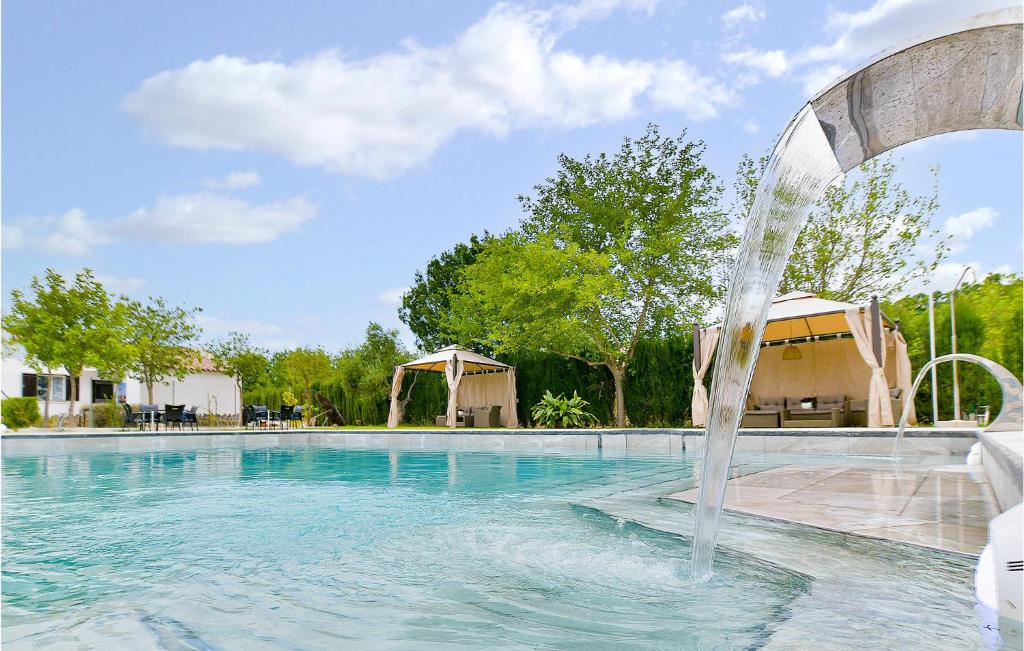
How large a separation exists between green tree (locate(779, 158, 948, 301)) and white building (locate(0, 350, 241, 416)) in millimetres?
22069

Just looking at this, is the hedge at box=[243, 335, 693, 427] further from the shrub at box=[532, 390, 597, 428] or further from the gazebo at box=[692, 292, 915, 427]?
the gazebo at box=[692, 292, 915, 427]

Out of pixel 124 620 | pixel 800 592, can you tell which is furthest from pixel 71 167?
pixel 800 592

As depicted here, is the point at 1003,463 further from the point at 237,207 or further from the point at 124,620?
the point at 237,207

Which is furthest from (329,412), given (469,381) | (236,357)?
(469,381)

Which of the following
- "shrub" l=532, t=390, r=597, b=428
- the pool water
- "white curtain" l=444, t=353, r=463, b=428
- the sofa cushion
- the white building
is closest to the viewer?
the pool water

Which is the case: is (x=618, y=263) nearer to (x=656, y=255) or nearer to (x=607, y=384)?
(x=656, y=255)

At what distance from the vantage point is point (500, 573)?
10.3 feet

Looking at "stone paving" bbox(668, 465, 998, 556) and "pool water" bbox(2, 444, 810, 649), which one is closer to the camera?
"pool water" bbox(2, 444, 810, 649)

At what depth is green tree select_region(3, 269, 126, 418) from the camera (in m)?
20.5

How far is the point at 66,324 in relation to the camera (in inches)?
827

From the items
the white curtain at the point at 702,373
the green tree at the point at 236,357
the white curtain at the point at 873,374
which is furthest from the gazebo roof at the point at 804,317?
the green tree at the point at 236,357

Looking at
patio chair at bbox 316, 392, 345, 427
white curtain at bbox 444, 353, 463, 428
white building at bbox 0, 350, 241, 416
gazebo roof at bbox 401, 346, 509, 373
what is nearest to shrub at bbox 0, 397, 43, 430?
white building at bbox 0, 350, 241, 416

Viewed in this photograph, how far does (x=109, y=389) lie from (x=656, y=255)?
31344mm

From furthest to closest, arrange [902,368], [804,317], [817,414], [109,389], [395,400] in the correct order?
[109,389] < [395,400] < [817,414] < [902,368] < [804,317]
